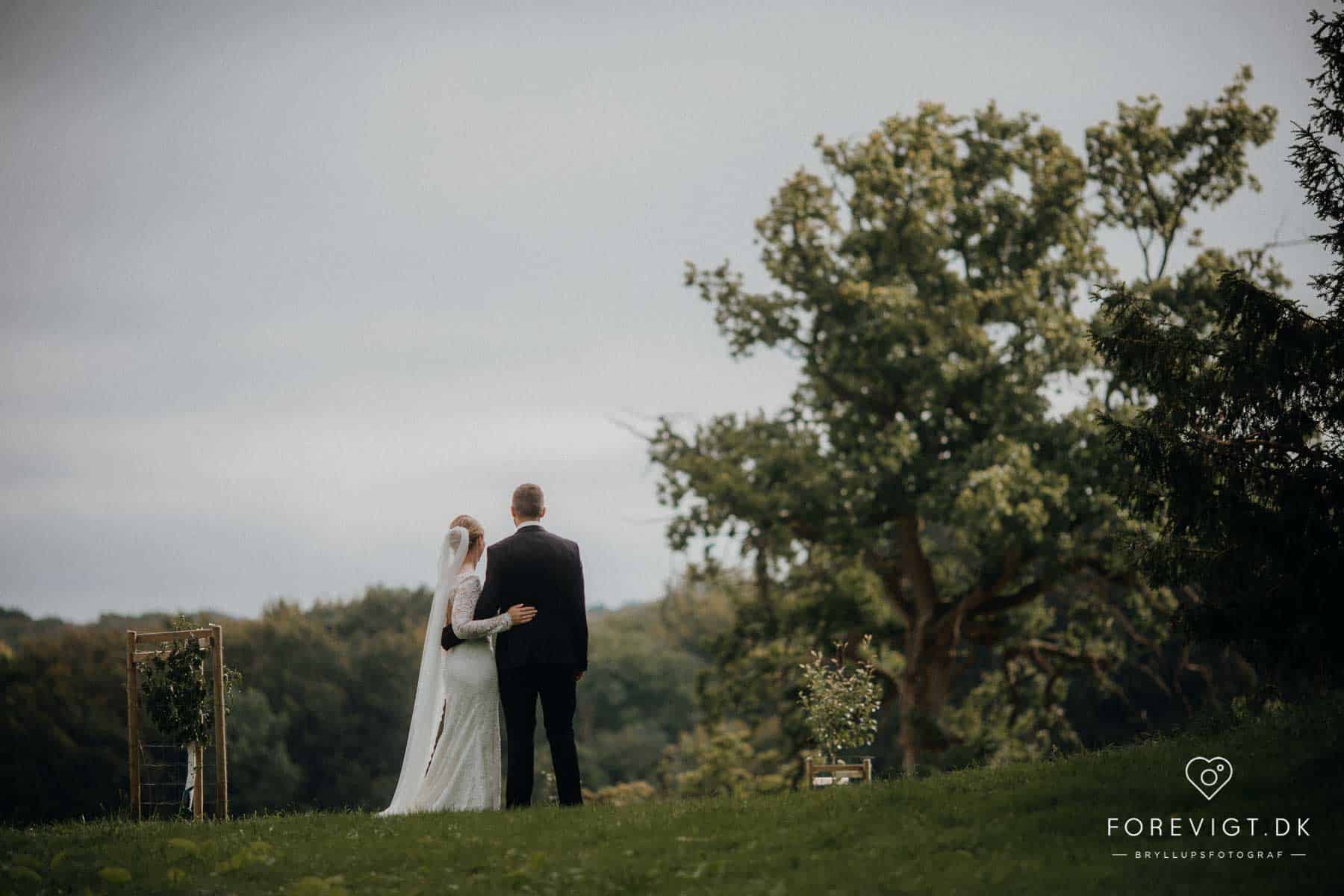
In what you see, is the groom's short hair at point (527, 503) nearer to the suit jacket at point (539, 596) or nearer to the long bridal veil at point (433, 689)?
the suit jacket at point (539, 596)

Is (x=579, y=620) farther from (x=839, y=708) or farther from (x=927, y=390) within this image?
(x=927, y=390)

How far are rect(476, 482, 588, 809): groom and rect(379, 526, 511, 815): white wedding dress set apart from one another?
476 millimetres

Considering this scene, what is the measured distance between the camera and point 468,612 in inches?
408

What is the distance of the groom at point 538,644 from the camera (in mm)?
9758

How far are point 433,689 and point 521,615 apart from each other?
1.49 m

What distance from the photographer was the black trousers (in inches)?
384

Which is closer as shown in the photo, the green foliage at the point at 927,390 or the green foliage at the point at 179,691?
the green foliage at the point at 179,691

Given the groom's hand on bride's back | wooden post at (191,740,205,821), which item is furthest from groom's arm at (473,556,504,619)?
wooden post at (191,740,205,821)

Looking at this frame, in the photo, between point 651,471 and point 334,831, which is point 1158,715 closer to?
point 651,471

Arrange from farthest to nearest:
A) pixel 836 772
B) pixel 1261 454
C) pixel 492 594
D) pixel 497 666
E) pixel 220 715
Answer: pixel 836 772 → pixel 220 715 → pixel 497 666 → pixel 492 594 → pixel 1261 454

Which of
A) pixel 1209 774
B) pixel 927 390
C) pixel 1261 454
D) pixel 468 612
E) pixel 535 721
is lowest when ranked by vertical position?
pixel 1209 774

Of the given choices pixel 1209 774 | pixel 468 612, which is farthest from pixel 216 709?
pixel 1209 774

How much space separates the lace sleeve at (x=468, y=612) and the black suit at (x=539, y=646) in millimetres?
134

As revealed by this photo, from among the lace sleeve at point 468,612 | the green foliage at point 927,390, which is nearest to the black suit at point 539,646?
the lace sleeve at point 468,612
